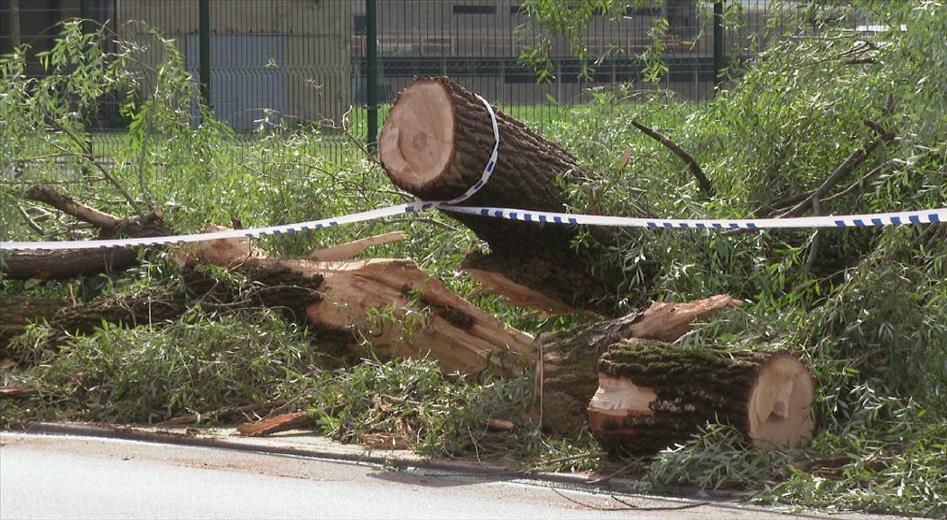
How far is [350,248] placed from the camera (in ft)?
27.5

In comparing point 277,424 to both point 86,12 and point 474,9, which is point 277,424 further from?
point 86,12

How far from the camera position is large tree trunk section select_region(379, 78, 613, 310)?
7.21 m

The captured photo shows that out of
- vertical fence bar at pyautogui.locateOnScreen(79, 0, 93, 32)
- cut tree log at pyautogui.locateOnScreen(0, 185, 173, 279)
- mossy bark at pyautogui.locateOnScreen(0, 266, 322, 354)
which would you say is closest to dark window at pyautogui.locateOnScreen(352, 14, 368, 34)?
vertical fence bar at pyautogui.locateOnScreen(79, 0, 93, 32)

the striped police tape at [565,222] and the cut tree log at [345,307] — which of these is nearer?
the striped police tape at [565,222]

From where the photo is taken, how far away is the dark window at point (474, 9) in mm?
→ 13008

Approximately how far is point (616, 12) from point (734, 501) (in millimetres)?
4427

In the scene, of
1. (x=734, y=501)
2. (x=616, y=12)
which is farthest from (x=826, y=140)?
(x=734, y=501)

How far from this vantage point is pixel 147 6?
1545cm

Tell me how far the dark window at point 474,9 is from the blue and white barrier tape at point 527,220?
4.94 m

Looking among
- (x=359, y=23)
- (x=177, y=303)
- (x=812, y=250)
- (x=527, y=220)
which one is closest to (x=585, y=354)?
(x=527, y=220)

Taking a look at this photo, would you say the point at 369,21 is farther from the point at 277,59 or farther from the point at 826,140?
the point at 826,140

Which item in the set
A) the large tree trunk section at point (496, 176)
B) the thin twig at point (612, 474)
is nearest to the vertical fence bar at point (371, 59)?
the large tree trunk section at point (496, 176)

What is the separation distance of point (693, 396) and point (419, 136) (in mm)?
2071

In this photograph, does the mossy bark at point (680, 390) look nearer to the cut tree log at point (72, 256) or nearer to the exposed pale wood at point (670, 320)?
the exposed pale wood at point (670, 320)
